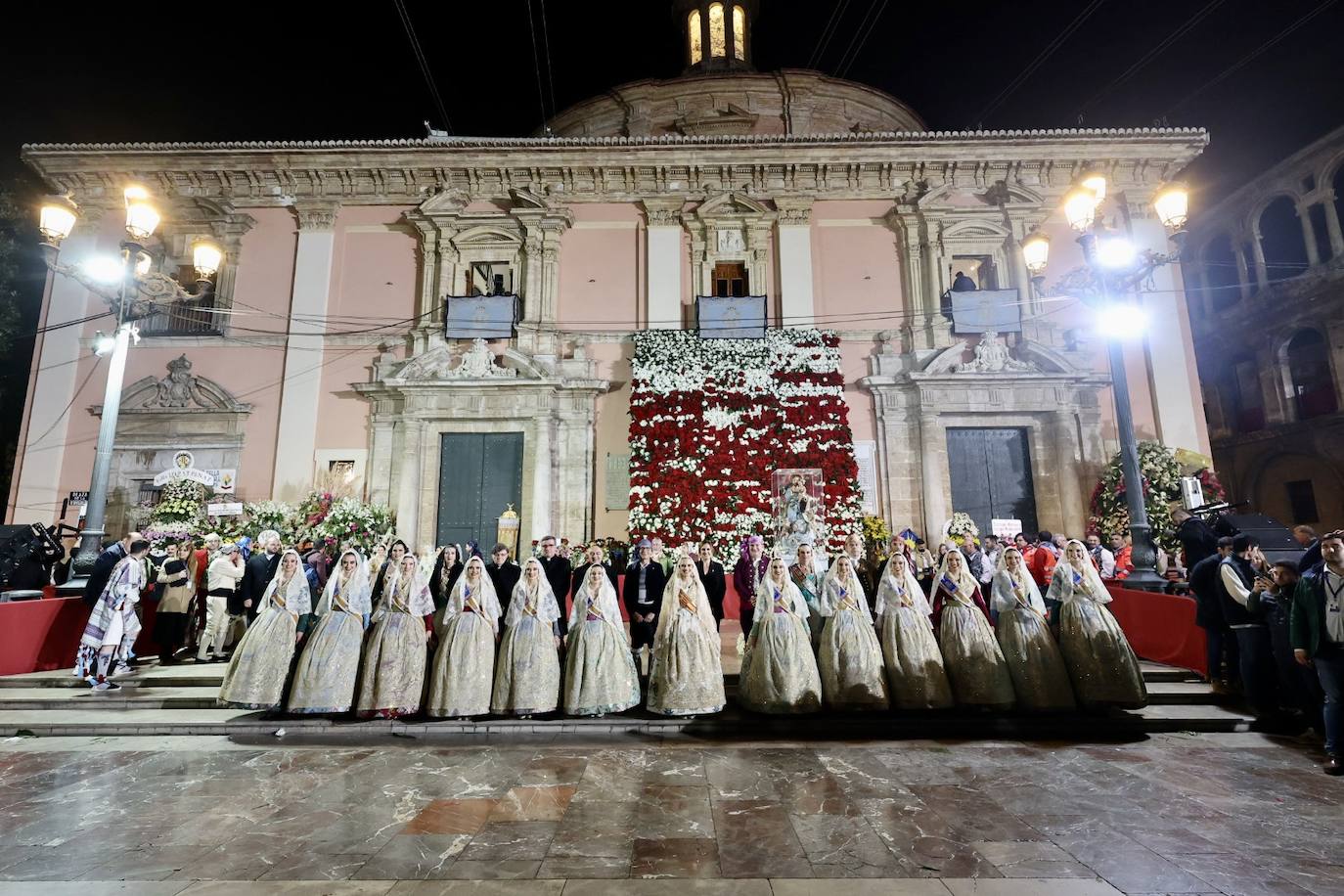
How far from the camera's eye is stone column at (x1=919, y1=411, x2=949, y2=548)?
12422 mm

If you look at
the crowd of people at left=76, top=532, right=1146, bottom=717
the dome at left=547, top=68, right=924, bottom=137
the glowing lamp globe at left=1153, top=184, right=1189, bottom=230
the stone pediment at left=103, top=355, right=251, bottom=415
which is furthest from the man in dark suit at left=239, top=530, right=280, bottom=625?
the dome at left=547, top=68, right=924, bottom=137

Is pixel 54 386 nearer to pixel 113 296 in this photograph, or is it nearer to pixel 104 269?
pixel 104 269

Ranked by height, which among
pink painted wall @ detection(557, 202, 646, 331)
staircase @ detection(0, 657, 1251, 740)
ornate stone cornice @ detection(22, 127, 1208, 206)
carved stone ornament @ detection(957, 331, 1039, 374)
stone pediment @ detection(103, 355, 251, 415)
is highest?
ornate stone cornice @ detection(22, 127, 1208, 206)

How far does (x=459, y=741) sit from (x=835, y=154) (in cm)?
1350

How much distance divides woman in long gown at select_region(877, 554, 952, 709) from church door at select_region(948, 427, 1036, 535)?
7.69 metres

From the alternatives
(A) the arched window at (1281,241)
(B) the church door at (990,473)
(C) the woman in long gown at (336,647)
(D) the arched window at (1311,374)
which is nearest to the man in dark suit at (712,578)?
(C) the woman in long gown at (336,647)

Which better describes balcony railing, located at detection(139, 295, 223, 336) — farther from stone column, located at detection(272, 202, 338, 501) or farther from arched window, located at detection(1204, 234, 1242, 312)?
arched window, located at detection(1204, 234, 1242, 312)

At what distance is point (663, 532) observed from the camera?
12312 millimetres

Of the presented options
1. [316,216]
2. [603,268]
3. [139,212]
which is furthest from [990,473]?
[316,216]

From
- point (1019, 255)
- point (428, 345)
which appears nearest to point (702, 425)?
point (428, 345)

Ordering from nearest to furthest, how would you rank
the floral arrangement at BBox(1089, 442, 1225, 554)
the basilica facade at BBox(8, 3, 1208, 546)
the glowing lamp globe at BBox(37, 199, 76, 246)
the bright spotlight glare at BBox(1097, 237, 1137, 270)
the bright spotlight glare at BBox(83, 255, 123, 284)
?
the glowing lamp globe at BBox(37, 199, 76, 246) → the bright spotlight glare at BBox(1097, 237, 1137, 270) → the bright spotlight glare at BBox(83, 255, 123, 284) → the floral arrangement at BBox(1089, 442, 1225, 554) → the basilica facade at BBox(8, 3, 1208, 546)

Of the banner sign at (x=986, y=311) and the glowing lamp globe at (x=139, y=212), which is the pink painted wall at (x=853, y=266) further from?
the glowing lamp globe at (x=139, y=212)

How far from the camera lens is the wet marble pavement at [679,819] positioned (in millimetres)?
2998

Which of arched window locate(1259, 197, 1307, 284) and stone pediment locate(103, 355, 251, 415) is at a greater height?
arched window locate(1259, 197, 1307, 284)
